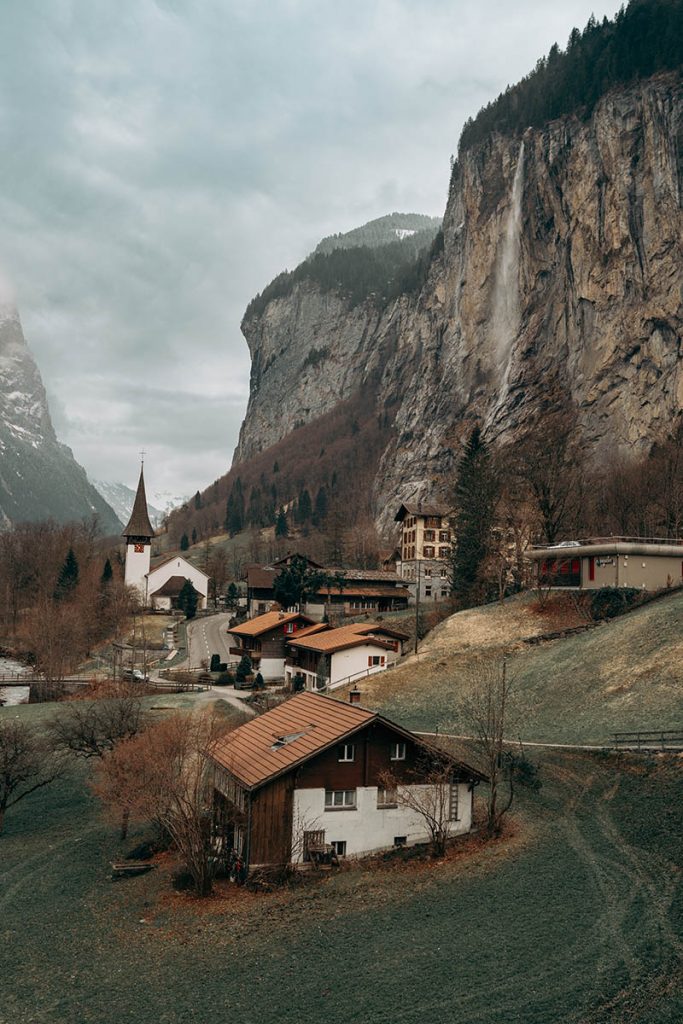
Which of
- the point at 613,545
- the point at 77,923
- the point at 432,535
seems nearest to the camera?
the point at 77,923

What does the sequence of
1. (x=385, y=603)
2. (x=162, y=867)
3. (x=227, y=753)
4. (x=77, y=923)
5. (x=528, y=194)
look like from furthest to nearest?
(x=528, y=194)
(x=385, y=603)
(x=227, y=753)
(x=162, y=867)
(x=77, y=923)

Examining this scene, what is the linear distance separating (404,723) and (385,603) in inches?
1828

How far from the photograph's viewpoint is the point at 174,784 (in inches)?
1142

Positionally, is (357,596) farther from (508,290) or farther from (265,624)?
(508,290)

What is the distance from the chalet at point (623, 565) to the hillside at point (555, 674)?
144 inches

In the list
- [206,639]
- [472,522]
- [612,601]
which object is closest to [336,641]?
[472,522]

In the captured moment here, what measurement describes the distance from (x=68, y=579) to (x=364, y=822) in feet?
271

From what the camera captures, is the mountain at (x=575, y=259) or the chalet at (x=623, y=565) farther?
the mountain at (x=575, y=259)

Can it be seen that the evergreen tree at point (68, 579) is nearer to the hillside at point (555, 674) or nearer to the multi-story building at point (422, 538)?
the multi-story building at point (422, 538)

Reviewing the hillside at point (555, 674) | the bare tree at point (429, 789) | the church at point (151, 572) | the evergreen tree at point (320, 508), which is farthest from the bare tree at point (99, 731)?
the evergreen tree at point (320, 508)

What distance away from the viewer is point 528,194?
143875 millimetres

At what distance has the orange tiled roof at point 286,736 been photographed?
28.9m

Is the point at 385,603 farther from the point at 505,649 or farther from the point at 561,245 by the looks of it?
the point at 561,245

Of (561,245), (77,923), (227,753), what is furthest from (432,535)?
(77,923)
